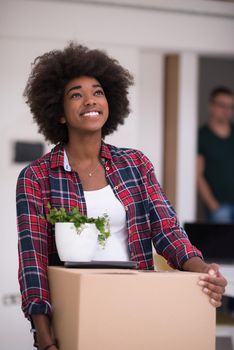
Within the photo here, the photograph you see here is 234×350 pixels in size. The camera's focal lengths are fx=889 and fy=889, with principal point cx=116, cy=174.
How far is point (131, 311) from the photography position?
230 centimetres

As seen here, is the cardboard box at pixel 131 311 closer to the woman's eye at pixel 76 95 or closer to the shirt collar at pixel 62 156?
the shirt collar at pixel 62 156

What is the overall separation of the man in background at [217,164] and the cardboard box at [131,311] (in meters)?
3.99

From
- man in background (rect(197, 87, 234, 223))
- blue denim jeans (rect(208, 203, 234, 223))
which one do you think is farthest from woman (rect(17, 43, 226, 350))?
blue denim jeans (rect(208, 203, 234, 223))

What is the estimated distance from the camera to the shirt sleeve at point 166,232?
2596 millimetres

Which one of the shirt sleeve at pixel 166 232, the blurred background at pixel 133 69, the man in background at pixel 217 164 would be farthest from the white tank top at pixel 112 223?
the man in background at pixel 217 164

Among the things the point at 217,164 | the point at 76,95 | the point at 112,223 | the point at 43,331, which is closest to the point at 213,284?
the point at 112,223

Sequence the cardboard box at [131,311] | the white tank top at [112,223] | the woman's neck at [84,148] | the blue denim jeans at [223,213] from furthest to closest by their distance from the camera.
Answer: the blue denim jeans at [223,213]
the woman's neck at [84,148]
the white tank top at [112,223]
the cardboard box at [131,311]

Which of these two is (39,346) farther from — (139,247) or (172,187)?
(172,187)

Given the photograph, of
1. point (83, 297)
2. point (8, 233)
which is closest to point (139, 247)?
point (83, 297)

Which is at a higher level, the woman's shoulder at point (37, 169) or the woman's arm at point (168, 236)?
the woman's shoulder at point (37, 169)

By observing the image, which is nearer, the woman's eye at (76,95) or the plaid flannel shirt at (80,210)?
the plaid flannel shirt at (80,210)

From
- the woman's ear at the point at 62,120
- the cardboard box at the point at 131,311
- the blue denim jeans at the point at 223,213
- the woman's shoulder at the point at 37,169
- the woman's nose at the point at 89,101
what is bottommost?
the blue denim jeans at the point at 223,213

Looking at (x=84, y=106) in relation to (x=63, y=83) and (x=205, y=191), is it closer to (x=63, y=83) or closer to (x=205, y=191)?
(x=63, y=83)

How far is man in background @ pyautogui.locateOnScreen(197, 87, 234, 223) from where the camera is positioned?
6.40 meters
